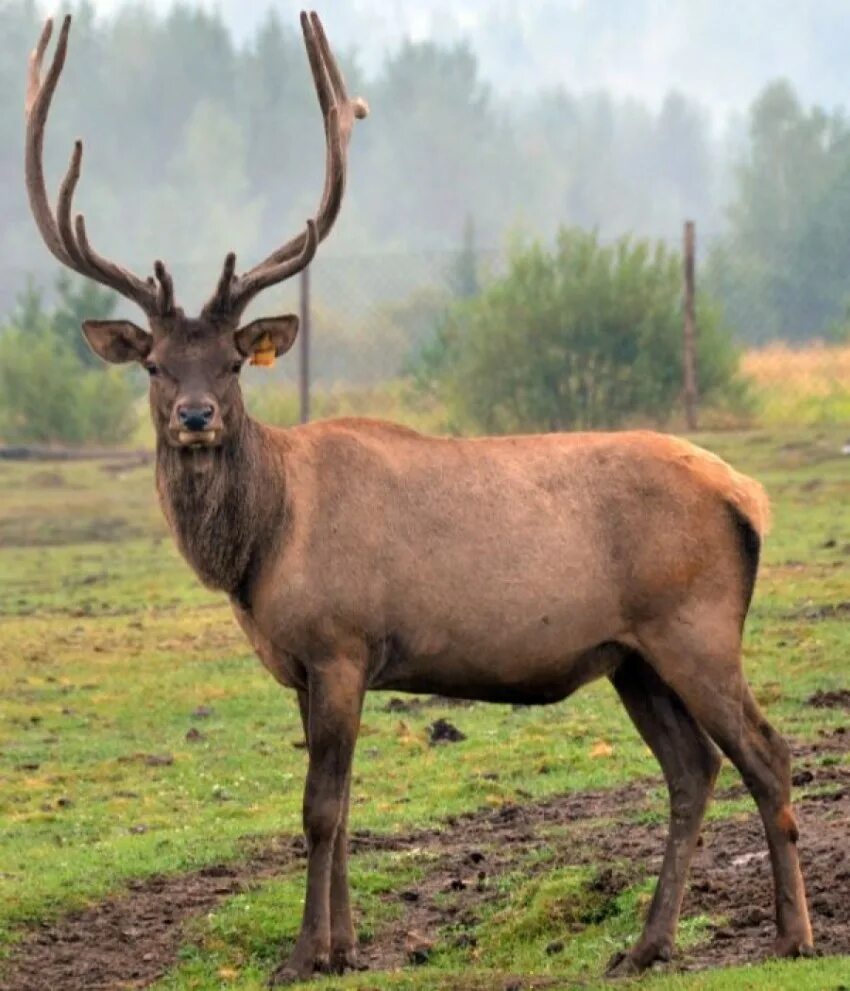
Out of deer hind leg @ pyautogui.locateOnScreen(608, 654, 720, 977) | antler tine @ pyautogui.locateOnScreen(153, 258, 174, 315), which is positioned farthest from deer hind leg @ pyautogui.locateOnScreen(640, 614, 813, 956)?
antler tine @ pyautogui.locateOnScreen(153, 258, 174, 315)

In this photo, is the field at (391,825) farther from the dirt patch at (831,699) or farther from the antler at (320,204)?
the antler at (320,204)

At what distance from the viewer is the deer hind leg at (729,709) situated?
8750 millimetres

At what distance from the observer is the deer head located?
9016 millimetres

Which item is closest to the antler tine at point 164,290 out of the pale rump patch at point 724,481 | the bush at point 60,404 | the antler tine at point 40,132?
the antler tine at point 40,132

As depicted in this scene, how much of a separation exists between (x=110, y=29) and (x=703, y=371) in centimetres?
15010

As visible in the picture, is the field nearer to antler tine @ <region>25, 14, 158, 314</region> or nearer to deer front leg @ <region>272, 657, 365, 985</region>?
deer front leg @ <region>272, 657, 365, 985</region>

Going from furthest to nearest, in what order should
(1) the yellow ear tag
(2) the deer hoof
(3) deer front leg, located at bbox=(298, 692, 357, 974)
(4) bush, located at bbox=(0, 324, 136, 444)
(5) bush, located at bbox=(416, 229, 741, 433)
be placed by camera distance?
(4) bush, located at bbox=(0, 324, 136, 444) < (5) bush, located at bbox=(416, 229, 741, 433) < (1) the yellow ear tag < (3) deer front leg, located at bbox=(298, 692, 357, 974) < (2) the deer hoof

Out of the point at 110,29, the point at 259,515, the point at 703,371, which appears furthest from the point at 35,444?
the point at 110,29

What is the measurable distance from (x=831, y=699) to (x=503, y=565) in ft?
15.7

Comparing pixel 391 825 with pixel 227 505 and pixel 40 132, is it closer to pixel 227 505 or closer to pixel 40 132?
pixel 227 505

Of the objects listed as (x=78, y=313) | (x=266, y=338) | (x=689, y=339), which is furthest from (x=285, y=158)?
(x=266, y=338)

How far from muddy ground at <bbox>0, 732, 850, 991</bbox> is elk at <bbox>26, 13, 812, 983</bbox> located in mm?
354

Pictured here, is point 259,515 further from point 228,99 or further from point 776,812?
point 228,99

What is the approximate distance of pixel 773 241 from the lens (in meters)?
53.6
